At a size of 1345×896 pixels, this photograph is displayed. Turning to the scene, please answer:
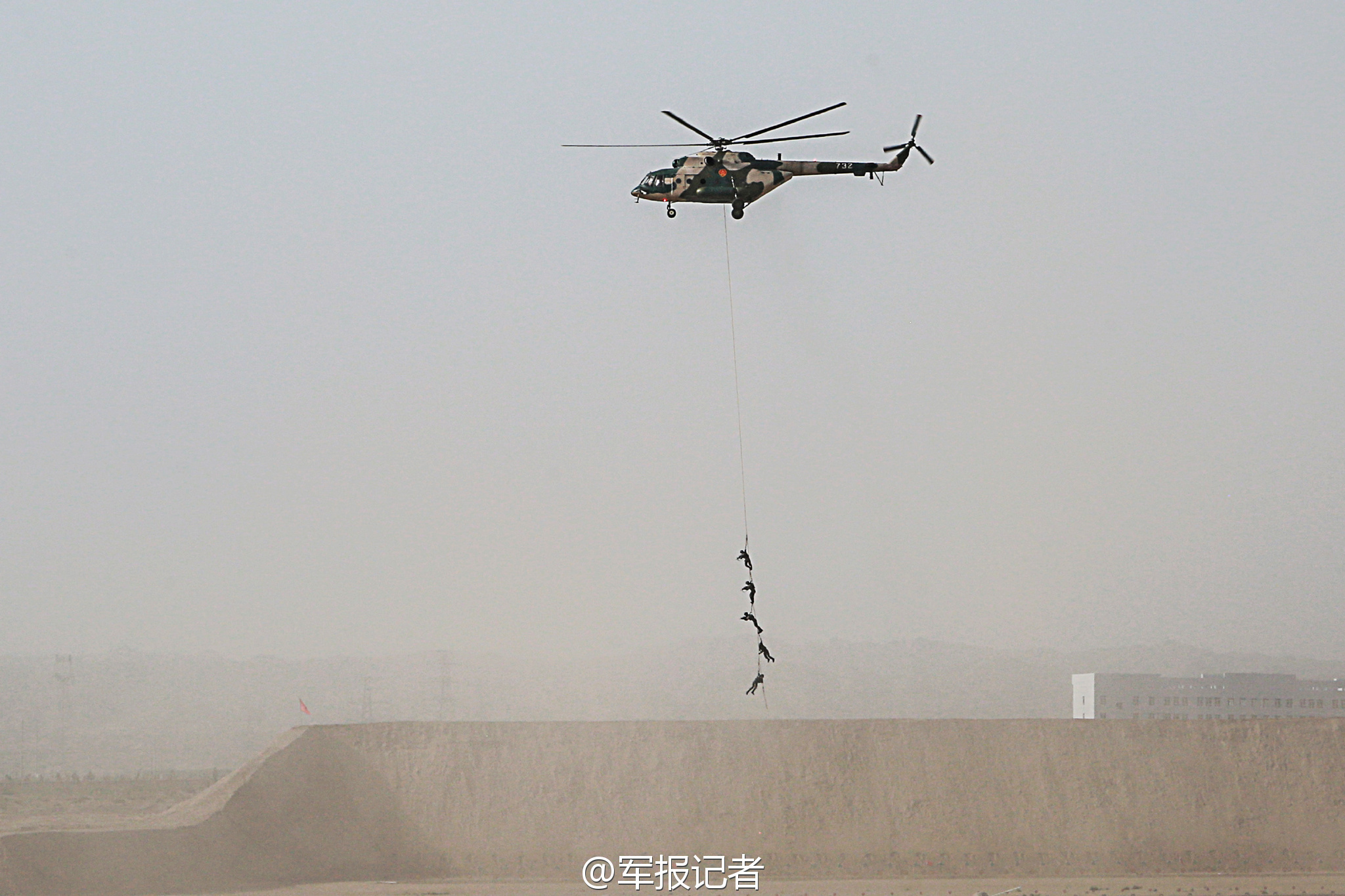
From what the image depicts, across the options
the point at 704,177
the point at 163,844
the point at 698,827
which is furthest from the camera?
the point at 698,827

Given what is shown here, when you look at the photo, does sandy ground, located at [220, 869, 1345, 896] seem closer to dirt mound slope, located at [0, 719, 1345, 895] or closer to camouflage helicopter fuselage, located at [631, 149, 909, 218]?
dirt mound slope, located at [0, 719, 1345, 895]

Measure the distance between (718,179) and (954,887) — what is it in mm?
17229

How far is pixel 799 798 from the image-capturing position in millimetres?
31516

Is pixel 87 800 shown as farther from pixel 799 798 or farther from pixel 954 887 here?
pixel 954 887

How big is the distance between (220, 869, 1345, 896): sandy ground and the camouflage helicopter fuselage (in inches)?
605

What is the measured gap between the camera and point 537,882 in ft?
98.4

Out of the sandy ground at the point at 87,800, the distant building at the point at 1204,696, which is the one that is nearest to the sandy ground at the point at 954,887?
the sandy ground at the point at 87,800

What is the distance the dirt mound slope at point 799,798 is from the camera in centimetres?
3062

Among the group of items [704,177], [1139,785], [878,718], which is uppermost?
[704,177]

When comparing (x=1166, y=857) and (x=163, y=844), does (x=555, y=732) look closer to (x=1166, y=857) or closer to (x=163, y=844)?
(x=163, y=844)

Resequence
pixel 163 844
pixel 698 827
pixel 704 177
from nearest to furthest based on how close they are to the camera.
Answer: pixel 704 177, pixel 163 844, pixel 698 827

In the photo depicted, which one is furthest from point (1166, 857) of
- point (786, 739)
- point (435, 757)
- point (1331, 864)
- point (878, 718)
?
point (435, 757)

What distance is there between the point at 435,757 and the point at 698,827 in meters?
6.62

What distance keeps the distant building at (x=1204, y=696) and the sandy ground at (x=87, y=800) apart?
93.3 feet
